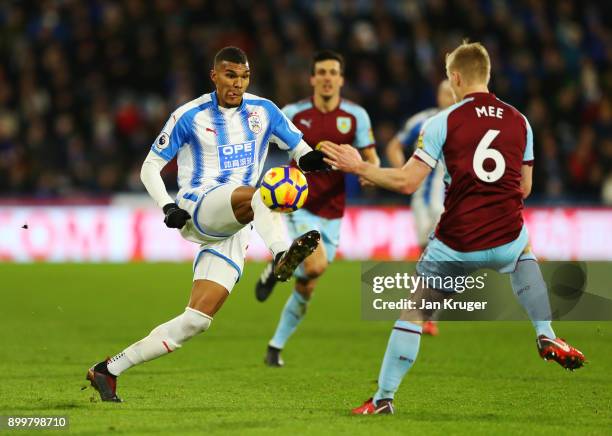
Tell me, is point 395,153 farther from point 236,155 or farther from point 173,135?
point 173,135

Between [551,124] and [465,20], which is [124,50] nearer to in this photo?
[465,20]

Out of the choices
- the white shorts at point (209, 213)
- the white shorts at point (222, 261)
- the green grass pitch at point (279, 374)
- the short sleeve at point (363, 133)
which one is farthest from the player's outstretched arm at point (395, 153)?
the white shorts at point (209, 213)

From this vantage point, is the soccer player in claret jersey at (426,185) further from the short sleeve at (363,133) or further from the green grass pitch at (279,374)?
the short sleeve at (363,133)

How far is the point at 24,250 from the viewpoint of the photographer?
17.9m

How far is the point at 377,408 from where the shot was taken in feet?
20.7

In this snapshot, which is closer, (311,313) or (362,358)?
(362,358)

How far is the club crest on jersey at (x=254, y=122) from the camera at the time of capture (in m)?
7.12

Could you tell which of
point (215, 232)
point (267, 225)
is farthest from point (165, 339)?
point (267, 225)

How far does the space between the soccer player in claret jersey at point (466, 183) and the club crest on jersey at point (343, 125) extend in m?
3.27

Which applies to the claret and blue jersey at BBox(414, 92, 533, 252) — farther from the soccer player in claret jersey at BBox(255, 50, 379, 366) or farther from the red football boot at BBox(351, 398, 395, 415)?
the soccer player in claret jersey at BBox(255, 50, 379, 366)

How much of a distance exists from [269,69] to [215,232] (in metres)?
12.4

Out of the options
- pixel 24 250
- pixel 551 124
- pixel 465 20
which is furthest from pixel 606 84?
pixel 24 250

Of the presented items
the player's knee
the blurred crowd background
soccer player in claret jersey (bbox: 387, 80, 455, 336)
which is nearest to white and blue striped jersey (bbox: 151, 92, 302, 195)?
the player's knee

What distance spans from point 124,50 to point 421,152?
14053mm
